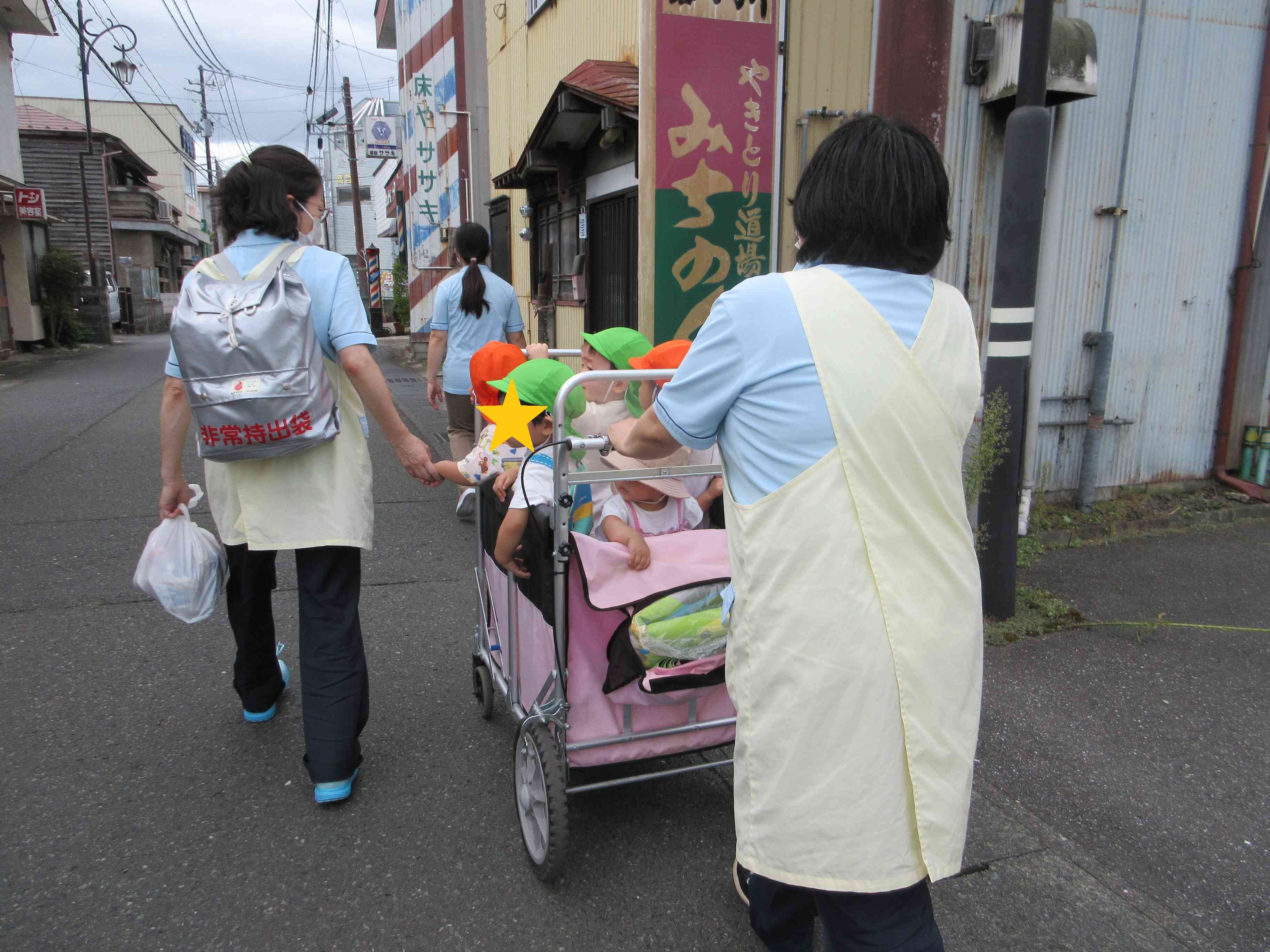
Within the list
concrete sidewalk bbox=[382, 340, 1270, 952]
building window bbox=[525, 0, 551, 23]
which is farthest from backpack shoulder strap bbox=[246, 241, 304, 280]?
building window bbox=[525, 0, 551, 23]

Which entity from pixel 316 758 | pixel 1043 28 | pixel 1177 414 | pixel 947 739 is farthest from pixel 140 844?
pixel 1177 414

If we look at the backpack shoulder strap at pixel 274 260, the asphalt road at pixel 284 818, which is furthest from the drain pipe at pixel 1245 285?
the backpack shoulder strap at pixel 274 260

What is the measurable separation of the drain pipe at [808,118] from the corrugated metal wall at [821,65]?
0.6 inches

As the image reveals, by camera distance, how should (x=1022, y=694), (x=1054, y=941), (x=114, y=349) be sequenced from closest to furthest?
(x=1054, y=941) < (x=1022, y=694) < (x=114, y=349)

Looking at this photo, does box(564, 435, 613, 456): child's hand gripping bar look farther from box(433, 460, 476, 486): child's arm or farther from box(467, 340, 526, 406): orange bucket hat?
box(467, 340, 526, 406): orange bucket hat

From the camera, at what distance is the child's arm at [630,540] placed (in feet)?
7.33

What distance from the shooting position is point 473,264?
5301 mm

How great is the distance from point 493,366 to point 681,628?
48.2 inches

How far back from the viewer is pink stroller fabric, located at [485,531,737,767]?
2.18 meters

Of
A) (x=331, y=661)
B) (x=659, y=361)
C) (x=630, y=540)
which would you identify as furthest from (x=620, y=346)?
(x=331, y=661)

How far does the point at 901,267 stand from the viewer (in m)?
1.56

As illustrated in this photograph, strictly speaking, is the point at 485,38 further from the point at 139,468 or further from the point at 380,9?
the point at 380,9

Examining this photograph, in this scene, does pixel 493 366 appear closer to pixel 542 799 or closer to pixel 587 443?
pixel 587 443

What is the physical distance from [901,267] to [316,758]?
2.20 meters
